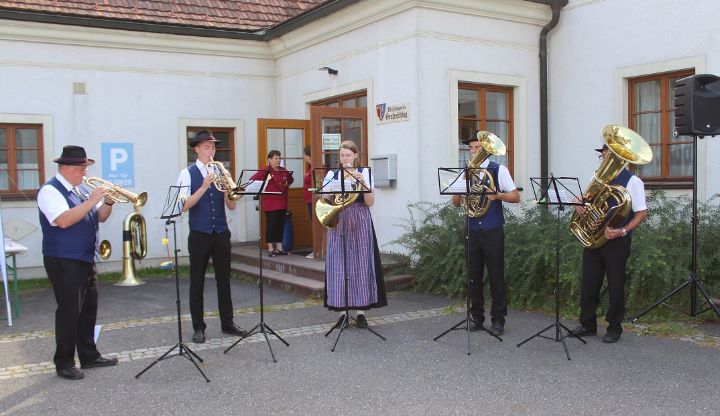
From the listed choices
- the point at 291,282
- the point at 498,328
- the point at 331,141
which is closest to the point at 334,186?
the point at 498,328

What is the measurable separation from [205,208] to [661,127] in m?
6.23

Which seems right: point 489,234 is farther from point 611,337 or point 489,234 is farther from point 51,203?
point 51,203

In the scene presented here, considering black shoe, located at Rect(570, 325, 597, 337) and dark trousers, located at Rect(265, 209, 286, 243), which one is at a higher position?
dark trousers, located at Rect(265, 209, 286, 243)

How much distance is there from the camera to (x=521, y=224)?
823 cm

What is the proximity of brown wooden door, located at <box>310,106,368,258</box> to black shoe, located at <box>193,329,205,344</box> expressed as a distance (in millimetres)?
3405

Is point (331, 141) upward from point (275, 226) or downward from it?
upward

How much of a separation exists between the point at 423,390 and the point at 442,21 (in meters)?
5.82

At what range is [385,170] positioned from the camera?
934cm

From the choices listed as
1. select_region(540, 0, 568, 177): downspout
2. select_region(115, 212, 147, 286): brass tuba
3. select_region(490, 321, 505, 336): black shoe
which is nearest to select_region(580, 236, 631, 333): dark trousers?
select_region(490, 321, 505, 336): black shoe

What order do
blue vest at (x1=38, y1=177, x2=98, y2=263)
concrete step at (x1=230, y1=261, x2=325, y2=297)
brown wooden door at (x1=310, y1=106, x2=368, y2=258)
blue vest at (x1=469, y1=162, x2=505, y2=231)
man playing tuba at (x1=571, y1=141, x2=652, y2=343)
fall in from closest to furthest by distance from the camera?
1. blue vest at (x1=38, y1=177, x2=98, y2=263)
2. man playing tuba at (x1=571, y1=141, x2=652, y2=343)
3. blue vest at (x1=469, y1=162, x2=505, y2=231)
4. concrete step at (x1=230, y1=261, x2=325, y2=297)
5. brown wooden door at (x1=310, y1=106, x2=368, y2=258)

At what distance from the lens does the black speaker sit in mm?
6492

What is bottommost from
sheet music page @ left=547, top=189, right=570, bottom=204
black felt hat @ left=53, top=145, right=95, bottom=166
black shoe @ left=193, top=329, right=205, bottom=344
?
black shoe @ left=193, top=329, right=205, bottom=344

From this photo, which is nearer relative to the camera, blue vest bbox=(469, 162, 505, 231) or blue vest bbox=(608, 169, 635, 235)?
blue vest bbox=(608, 169, 635, 235)

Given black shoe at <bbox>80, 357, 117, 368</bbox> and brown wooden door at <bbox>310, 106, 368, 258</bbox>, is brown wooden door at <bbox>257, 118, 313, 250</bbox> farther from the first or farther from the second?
black shoe at <bbox>80, 357, 117, 368</bbox>
